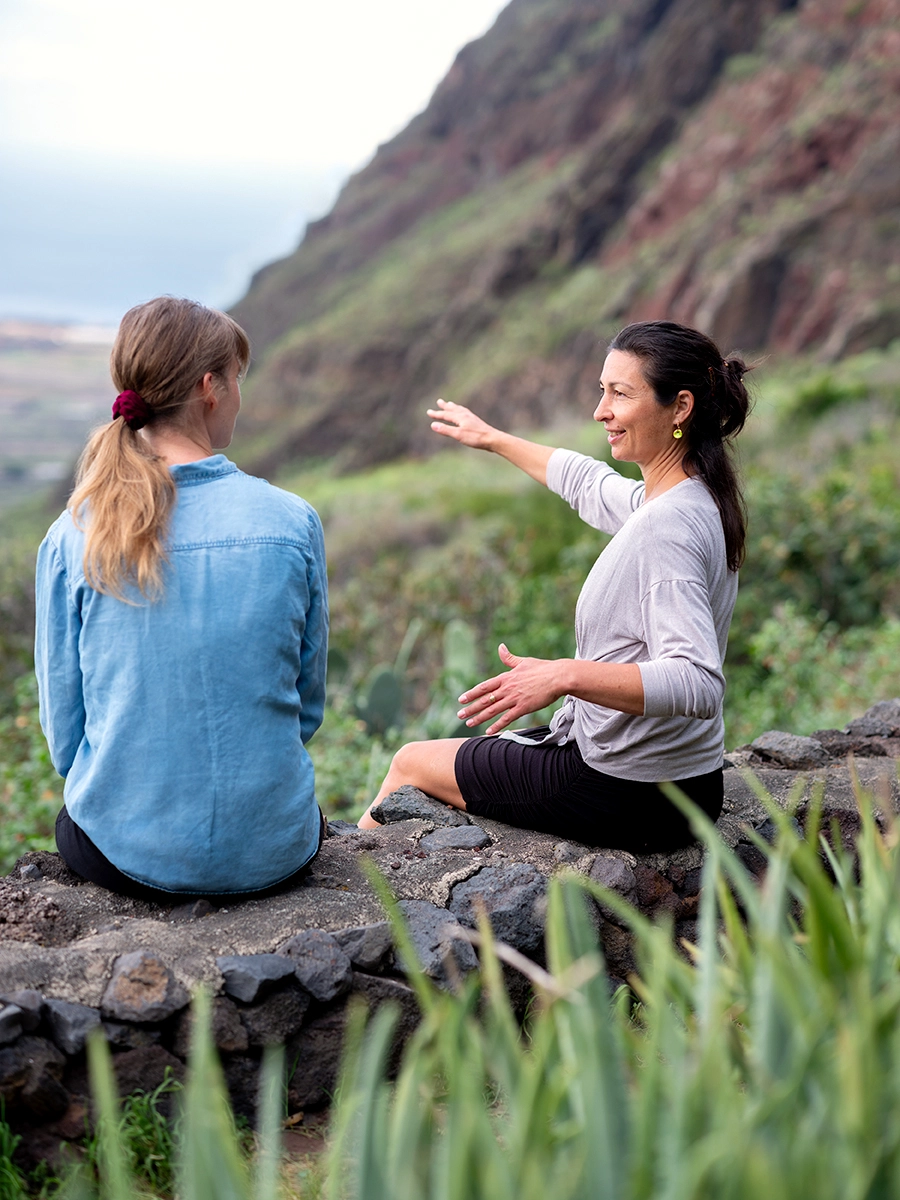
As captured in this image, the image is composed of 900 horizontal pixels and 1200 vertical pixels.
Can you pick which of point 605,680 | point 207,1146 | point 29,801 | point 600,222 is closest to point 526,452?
point 605,680

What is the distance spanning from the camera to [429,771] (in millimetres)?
3053

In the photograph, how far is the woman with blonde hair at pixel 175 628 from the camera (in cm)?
222

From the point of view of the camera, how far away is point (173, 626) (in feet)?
7.29

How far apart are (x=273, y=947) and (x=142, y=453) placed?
101 centimetres

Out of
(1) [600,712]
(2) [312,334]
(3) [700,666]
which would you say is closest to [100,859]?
(1) [600,712]

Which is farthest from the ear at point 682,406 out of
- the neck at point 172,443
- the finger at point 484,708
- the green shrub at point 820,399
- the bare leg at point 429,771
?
the green shrub at point 820,399

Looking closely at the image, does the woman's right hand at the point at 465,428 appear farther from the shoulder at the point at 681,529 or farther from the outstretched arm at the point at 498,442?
the shoulder at the point at 681,529

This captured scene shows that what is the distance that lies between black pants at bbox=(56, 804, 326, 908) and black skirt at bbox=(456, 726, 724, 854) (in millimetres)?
609

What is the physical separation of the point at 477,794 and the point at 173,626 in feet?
3.44

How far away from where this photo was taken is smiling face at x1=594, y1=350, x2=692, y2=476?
2.67m

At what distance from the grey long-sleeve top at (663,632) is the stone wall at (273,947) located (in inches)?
11.3

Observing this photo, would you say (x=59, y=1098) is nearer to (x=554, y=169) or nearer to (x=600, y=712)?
(x=600, y=712)

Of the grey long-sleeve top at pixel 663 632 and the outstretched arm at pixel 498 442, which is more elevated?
the outstretched arm at pixel 498 442

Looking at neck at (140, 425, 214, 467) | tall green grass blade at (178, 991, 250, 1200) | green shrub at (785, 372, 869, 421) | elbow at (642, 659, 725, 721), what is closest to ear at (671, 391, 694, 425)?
elbow at (642, 659, 725, 721)
